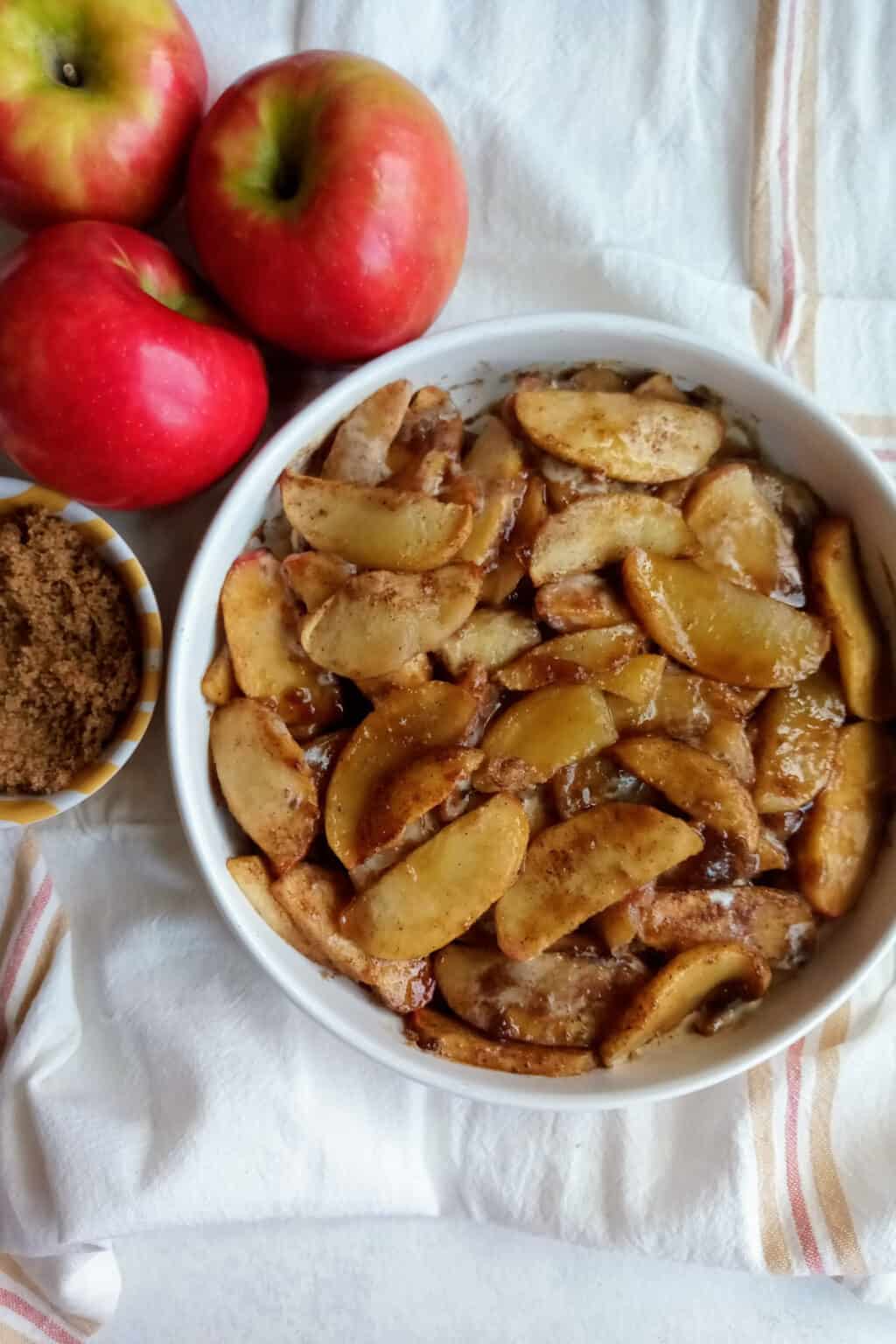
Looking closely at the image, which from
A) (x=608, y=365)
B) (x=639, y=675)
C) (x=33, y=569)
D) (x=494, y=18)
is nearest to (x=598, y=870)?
(x=639, y=675)

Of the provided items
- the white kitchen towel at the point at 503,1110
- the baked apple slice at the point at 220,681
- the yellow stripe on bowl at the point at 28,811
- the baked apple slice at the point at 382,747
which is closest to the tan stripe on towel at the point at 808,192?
the white kitchen towel at the point at 503,1110

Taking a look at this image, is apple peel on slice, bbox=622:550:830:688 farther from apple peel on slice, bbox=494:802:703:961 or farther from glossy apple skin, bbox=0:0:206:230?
glossy apple skin, bbox=0:0:206:230

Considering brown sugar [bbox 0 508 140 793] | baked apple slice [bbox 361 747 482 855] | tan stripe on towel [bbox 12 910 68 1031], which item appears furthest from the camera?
tan stripe on towel [bbox 12 910 68 1031]

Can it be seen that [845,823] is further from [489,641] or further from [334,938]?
[334,938]

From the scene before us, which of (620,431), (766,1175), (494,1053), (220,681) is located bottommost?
(766,1175)

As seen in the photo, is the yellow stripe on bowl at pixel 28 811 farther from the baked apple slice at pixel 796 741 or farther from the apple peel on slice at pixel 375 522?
the baked apple slice at pixel 796 741

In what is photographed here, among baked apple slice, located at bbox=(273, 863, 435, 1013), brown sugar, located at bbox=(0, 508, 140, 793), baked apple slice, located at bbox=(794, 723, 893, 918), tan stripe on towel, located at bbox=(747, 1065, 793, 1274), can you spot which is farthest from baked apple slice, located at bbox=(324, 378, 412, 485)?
tan stripe on towel, located at bbox=(747, 1065, 793, 1274)

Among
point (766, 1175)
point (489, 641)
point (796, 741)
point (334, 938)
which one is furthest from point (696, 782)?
point (766, 1175)
